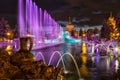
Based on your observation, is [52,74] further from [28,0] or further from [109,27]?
[109,27]

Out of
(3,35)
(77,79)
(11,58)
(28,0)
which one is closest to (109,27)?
(3,35)

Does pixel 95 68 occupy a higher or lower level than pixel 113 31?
lower

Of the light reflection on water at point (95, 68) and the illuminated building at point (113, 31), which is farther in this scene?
the illuminated building at point (113, 31)

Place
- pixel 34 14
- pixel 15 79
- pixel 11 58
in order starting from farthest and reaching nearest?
pixel 34 14, pixel 11 58, pixel 15 79

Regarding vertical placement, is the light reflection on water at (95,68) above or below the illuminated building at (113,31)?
below

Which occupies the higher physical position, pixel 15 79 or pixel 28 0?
pixel 28 0

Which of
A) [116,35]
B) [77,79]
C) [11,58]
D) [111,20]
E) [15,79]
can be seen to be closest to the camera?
[15,79]

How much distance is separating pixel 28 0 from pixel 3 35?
3377 cm

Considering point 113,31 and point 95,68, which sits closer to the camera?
point 95,68

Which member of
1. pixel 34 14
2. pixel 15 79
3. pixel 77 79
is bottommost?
pixel 77 79

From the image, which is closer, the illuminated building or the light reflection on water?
the light reflection on water

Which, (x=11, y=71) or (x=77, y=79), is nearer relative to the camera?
(x=11, y=71)

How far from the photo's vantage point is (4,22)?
297 feet

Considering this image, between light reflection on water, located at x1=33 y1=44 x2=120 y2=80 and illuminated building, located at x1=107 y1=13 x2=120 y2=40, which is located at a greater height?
illuminated building, located at x1=107 y1=13 x2=120 y2=40
